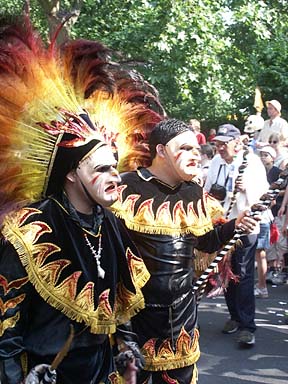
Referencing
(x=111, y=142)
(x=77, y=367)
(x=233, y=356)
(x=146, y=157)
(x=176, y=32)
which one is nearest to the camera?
(x=77, y=367)

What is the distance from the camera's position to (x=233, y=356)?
5.38 metres

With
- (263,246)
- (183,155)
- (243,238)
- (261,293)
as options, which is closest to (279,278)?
(261,293)

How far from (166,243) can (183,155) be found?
476 millimetres

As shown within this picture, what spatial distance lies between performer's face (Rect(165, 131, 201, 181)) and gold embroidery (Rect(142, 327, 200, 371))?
2.78 feet

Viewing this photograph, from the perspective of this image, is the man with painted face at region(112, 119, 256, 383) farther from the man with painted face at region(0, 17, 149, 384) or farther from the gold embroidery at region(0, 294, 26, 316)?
the gold embroidery at region(0, 294, 26, 316)

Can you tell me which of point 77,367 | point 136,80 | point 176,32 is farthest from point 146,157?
point 176,32

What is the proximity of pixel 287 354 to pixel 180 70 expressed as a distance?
7.61 m

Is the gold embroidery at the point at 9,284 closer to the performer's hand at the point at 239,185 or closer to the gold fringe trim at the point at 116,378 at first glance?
the gold fringe trim at the point at 116,378

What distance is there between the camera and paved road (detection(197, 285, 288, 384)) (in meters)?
4.92

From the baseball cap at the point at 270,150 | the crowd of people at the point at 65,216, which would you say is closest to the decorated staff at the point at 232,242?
the crowd of people at the point at 65,216

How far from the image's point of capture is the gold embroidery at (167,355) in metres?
3.43

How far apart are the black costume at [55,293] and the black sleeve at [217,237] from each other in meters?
1.20

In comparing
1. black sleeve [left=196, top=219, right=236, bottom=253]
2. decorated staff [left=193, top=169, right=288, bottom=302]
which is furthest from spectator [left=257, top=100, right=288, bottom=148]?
black sleeve [left=196, top=219, right=236, bottom=253]

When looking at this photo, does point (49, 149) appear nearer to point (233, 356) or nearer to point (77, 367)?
point (77, 367)
